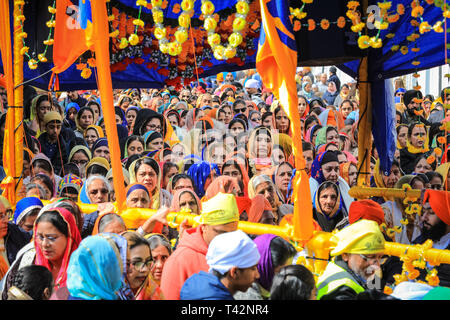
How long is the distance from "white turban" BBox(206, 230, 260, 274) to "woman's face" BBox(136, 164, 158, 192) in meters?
2.95

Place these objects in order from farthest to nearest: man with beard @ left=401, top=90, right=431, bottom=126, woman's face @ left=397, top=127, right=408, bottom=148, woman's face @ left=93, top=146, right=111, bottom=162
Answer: man with beard @ left=401, top=90, right=431, bottom=126
woman's face @ left=397, top=127, right=408, bottom=148
woman's face @ left=93, top=146, right=111, bottom=162

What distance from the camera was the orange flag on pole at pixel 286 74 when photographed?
3.63 metres

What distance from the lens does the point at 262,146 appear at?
23.2ft

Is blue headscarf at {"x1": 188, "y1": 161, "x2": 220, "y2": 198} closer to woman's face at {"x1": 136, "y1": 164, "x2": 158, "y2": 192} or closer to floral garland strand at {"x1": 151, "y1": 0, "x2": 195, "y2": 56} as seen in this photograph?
woman's face at {"x1": 136, "y1": 164, "x2": 158, "y2": 192}

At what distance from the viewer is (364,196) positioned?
207 inches

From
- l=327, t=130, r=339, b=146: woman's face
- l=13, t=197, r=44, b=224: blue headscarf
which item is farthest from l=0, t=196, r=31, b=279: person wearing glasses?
l=327, t=130, r=339, b=146: woman's face

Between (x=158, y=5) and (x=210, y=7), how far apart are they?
517 mm

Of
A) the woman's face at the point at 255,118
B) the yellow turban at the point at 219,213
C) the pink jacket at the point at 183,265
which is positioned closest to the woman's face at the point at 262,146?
the woman's face at the point at 255,118

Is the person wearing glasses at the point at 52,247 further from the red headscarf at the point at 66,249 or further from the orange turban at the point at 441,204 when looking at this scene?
the orange turban at the point at 441,204

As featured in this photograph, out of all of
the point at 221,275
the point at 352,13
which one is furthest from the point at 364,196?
the point at 221,275

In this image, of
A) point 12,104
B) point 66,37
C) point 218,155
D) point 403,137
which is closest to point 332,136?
point 403,137

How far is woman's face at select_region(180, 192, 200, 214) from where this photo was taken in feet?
15.6

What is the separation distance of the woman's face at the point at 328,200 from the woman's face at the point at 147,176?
1558 millimetres

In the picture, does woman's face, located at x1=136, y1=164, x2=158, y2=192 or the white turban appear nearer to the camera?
the white turban
